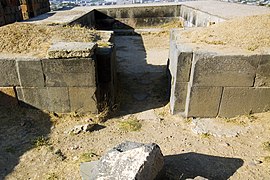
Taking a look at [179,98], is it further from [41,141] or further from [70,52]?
[41,141]

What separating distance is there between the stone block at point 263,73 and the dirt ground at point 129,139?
0.61m

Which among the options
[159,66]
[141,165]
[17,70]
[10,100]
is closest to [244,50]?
[141,165]

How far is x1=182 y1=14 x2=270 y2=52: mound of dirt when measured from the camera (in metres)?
4.70

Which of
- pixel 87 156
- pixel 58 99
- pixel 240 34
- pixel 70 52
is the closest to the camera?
pixel 87 156

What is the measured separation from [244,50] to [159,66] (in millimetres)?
3655

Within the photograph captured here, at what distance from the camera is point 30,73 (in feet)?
14.8

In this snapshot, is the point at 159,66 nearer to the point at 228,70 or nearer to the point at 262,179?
the point at 228,70

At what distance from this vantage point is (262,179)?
3.23 m

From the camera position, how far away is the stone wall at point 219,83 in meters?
4.30

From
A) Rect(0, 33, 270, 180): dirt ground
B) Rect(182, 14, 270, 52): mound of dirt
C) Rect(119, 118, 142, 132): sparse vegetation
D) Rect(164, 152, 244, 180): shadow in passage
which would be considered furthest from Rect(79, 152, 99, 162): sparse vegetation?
Rect(182, 14, 270, 52): mound of dirt

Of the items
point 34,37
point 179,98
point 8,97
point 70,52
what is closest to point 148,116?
point 179,98

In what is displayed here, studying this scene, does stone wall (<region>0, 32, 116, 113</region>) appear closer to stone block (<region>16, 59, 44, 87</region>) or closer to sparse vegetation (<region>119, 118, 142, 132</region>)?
stone block (<region>16, 59, 44, 87</region>)

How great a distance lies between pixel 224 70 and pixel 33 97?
3.59m

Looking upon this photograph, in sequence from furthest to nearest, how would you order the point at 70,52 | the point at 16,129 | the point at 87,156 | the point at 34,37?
the point at 34,37, the point at 16,129, the point at 70,52, the point at 87,156
